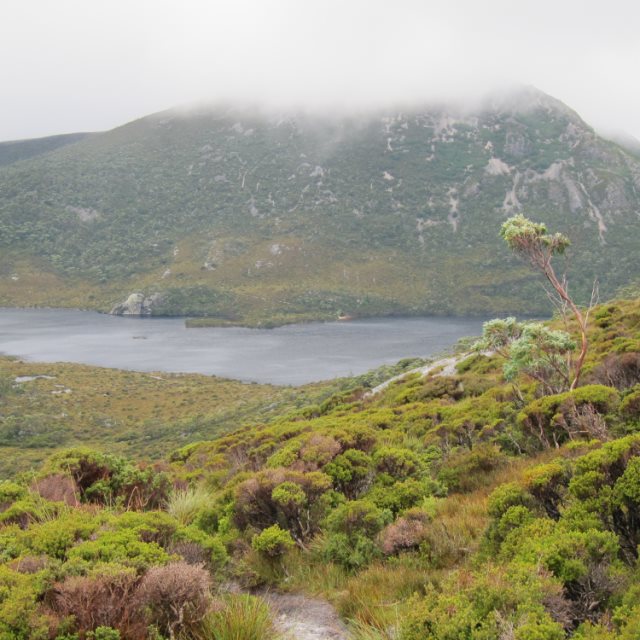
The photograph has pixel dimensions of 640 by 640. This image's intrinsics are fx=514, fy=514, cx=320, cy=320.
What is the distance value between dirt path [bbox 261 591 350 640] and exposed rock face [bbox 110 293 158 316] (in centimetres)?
18874

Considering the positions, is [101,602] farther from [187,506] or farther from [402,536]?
[187,506]

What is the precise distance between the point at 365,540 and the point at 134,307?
19039 centimetres

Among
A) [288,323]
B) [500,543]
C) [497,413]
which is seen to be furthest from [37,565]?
[288,323]

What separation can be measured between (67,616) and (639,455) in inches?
222

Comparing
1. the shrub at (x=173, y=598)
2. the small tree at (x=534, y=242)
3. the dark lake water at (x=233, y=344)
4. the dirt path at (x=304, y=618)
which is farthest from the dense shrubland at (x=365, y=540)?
the dark lake water at (x=233, y=344)

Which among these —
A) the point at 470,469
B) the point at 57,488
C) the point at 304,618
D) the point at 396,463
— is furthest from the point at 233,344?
the point at 304,618

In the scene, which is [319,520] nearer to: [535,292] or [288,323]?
[288,323]

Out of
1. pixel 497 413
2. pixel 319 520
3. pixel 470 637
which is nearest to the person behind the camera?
pixel 470 637

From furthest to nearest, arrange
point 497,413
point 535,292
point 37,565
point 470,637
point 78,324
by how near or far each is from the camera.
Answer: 1. point 535,292
2. point 78,324
3. point 497,413
4. point 37,565
5. point 470,637

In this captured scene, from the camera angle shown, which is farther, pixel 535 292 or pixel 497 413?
pixel 535 292

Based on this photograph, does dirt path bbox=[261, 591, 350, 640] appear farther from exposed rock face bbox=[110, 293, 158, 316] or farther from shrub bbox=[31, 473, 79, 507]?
exposed rock face bbox=[110, 293, 158, 316]

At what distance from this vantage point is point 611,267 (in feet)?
647

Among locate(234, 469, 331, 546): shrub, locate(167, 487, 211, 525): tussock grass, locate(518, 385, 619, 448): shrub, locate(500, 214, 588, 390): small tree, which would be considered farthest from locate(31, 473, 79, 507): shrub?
locate(500, 214, 588, 390): small tree

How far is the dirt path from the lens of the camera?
5.21 metres
